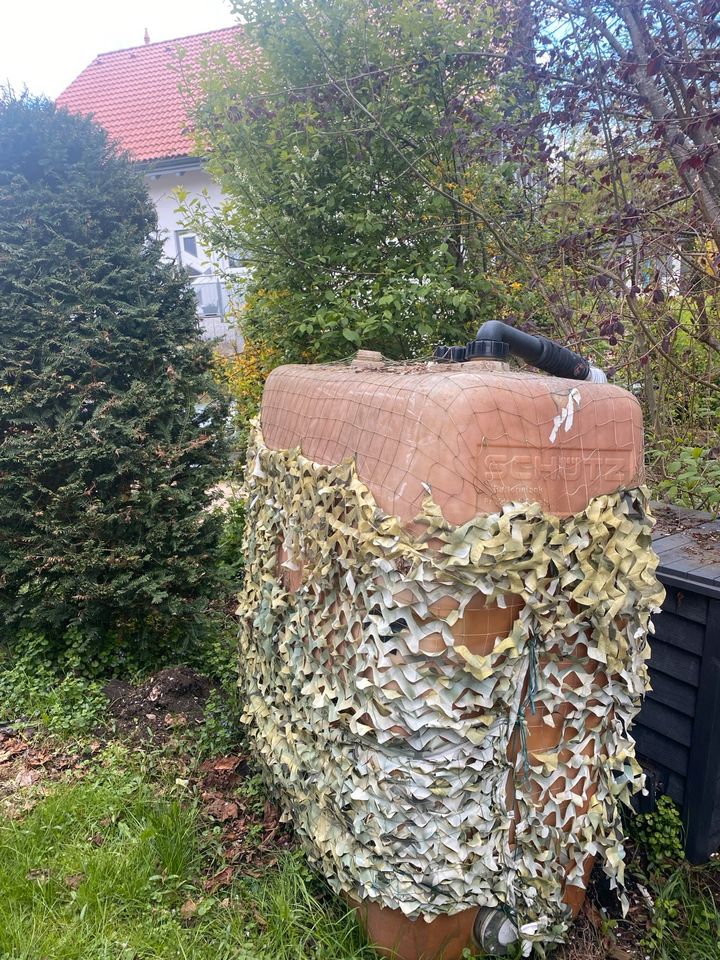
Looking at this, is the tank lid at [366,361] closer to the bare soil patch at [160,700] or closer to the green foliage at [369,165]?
the green foliage at [369,165]

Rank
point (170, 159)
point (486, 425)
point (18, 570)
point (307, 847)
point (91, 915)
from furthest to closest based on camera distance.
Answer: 1. point (170, 159)
2. point (18, 570)
3. point (307, 847)
4. point (91, 915)
5. point (486, 425)

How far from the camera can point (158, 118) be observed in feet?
39.6

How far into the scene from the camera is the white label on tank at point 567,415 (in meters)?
1.62

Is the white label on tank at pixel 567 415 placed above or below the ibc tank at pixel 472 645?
above

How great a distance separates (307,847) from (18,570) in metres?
2.08

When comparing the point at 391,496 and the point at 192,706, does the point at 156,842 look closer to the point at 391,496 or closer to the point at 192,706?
the point at 192,706

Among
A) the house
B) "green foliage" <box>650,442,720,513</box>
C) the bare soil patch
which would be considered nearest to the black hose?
"green foliage" <box>650,442,720,513</box>

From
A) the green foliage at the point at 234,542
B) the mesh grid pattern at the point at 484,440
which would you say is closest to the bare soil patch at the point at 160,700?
the green foliage at the point at 234,542

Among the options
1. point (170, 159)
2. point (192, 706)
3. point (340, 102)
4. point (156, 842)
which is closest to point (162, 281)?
point (340, 102)

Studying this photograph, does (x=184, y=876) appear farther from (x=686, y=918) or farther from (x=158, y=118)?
(x=158, y=118)

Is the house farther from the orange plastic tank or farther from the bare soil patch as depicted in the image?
the orange plastic tank

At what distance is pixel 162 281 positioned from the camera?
11.2ft

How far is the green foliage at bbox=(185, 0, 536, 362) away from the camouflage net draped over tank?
6.81 feet

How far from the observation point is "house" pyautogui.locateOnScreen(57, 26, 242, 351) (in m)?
10.6
